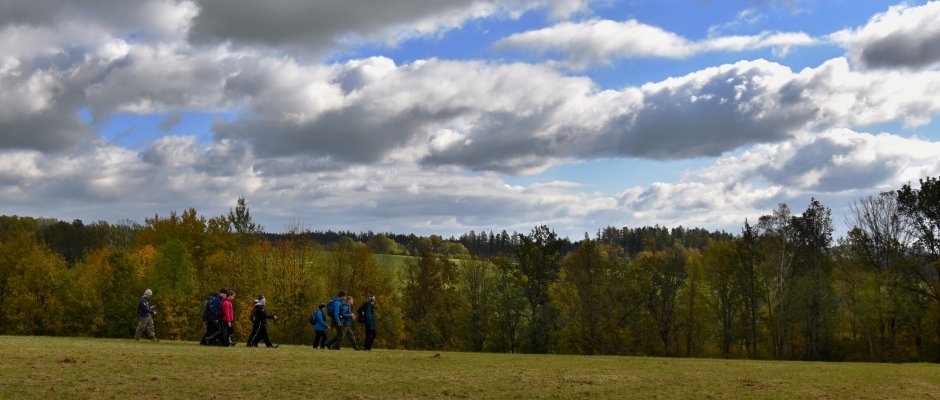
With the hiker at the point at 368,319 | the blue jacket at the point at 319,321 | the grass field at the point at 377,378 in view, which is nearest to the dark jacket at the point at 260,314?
the blue jacket at the point at 319,321

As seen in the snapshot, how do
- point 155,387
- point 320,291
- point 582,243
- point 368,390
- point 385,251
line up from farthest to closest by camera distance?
point 385,251 < point 582,243 < point 320,291 < point 368,390 < point 155,387

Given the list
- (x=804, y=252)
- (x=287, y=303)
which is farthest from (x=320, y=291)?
(x=804, y=252)

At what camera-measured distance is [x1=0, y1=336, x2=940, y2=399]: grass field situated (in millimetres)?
16359

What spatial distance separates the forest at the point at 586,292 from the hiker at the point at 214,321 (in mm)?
A: 23716

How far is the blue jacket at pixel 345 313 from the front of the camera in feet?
94.9

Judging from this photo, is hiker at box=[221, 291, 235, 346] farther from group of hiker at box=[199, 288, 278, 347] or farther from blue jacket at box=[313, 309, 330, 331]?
blue jacket at box=[313, 309, 330, 331]

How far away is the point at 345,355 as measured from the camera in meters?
26.3

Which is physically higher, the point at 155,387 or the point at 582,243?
the point at 582,243

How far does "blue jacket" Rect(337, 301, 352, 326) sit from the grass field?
243cm

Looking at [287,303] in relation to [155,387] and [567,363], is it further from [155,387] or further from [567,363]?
[155,387]

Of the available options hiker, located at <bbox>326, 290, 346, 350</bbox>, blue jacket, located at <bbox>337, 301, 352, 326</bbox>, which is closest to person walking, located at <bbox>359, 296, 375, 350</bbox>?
blue jacket, located at <bbox>337, 301, 352, 326</bbox>

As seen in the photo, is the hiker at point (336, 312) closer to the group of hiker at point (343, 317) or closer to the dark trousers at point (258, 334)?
the group of hiker at point (343, 317)

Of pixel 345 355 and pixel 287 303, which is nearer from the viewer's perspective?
pixel 345 355

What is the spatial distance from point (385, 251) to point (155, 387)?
161 m
